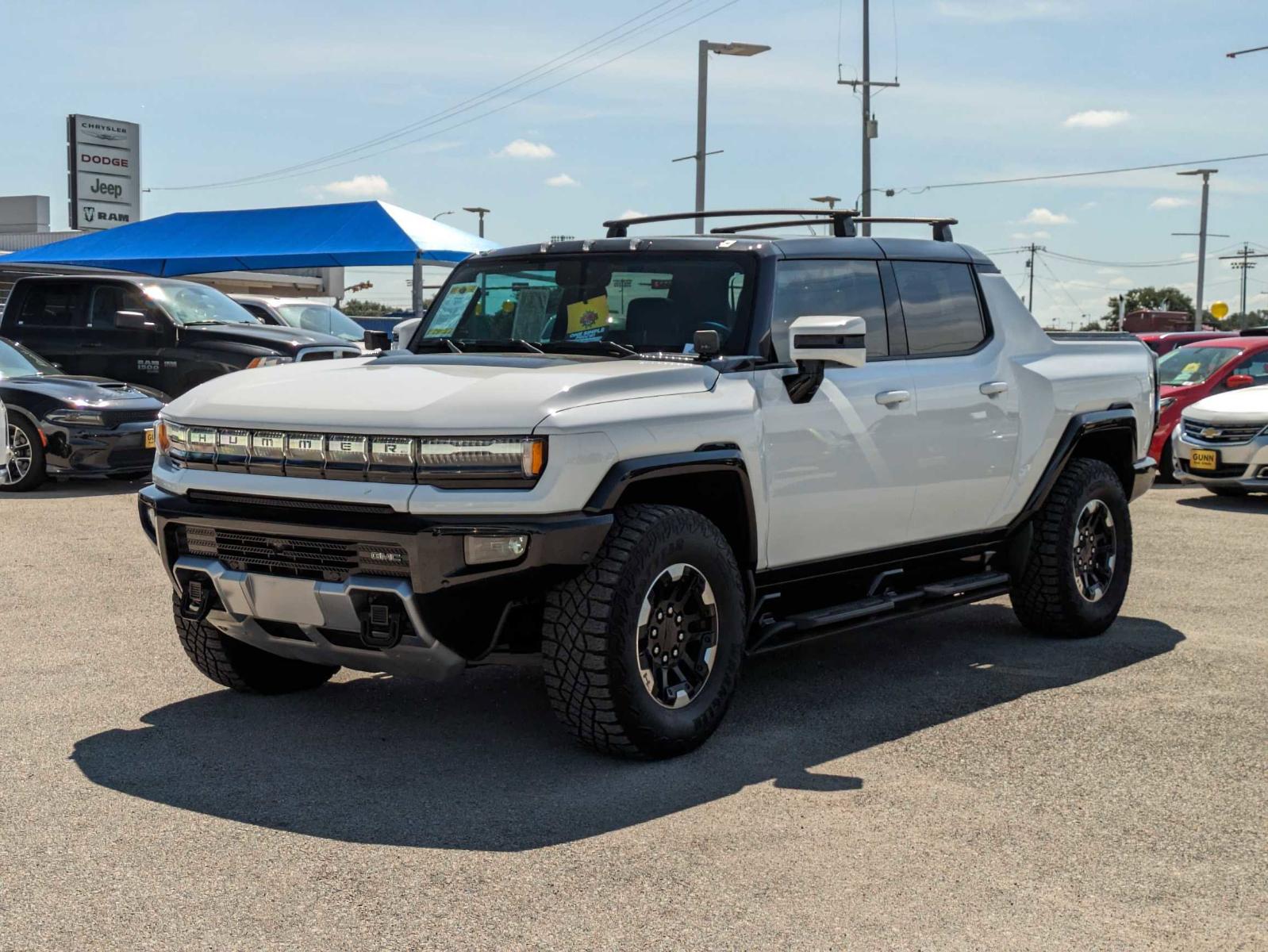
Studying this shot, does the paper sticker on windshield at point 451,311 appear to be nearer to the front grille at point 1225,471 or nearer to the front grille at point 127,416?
the front grille at point 127,416

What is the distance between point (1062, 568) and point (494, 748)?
309 cm

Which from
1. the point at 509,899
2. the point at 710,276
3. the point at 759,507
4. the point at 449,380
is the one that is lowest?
A: the point at 509,899

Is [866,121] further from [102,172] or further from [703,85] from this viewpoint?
[102,172]

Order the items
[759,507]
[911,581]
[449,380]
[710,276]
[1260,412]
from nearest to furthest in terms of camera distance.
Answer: [449,380] < [759,507] < [710,276] < [911,581] < [1260,412]

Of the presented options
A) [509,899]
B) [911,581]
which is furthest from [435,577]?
[911,581]

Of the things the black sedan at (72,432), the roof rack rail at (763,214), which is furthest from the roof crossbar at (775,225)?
the black sedan at (72,432)

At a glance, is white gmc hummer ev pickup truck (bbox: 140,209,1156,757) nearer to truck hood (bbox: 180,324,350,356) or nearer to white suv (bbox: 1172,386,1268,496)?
white suv (bbox: 1172,386,1268,496)

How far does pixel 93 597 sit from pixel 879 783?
482 cm

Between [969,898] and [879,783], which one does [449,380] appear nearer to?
[879,783]

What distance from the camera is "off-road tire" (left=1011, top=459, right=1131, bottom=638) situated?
7.05 metres

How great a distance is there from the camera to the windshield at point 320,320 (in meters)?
20.5

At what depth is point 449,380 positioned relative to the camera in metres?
5.09

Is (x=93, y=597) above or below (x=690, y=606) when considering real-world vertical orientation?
below

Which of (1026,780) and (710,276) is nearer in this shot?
(1026,780)
